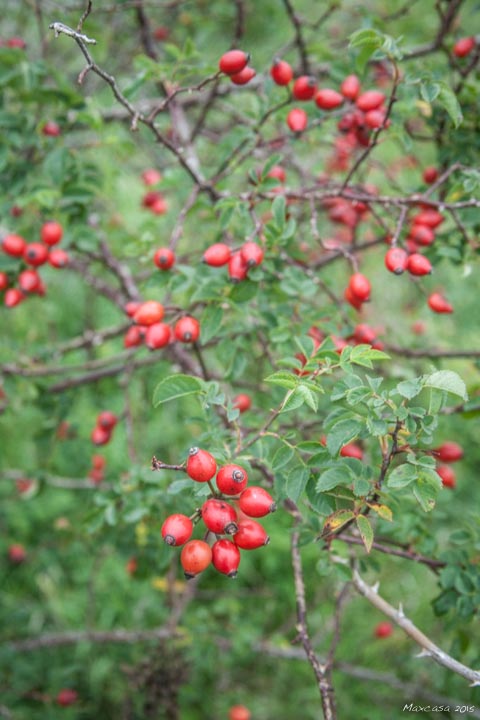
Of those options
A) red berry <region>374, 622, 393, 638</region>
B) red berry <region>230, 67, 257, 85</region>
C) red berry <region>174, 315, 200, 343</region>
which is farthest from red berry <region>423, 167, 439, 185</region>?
red berry <region>374, 622, 393, 638</region>

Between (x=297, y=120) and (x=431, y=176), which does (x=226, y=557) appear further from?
(x=431, y=176)

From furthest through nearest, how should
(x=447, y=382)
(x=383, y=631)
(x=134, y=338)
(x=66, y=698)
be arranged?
(x=383, y=631), (x=66, y=698), (x=134, y=338), (x=447, y=382)

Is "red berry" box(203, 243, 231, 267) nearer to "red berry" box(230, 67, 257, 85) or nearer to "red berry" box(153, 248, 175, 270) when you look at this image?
"red berry" box(153, 248, 175, 270)

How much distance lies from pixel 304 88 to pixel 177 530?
177 centimetres

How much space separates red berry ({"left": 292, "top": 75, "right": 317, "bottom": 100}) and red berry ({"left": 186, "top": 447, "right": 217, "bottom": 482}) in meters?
1.61

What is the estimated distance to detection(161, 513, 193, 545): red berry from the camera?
139 cm

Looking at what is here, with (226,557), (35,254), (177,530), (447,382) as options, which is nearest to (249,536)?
(226,557)

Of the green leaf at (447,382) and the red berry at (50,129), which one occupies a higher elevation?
the red berry at (50,129)

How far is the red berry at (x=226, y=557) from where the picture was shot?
1.41 metres

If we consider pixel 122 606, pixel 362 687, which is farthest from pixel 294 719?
pixel 122 606

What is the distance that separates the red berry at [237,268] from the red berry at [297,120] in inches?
28.0

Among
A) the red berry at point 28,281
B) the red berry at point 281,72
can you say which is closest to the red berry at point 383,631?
the red berry at point 28,281

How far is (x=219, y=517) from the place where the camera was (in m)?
1.35

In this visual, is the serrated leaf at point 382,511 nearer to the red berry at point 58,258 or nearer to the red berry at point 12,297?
the red berry at point 58,258
